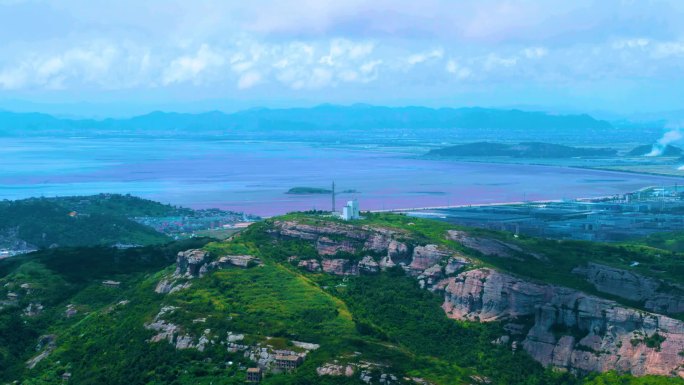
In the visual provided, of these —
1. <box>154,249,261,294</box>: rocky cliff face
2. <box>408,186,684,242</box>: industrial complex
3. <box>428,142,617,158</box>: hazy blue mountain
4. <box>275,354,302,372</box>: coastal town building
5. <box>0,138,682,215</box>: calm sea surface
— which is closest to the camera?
<box>275,354,302,372</box>: coastal town building

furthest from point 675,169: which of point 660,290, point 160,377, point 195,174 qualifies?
point 160,377

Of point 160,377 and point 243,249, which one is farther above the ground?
point 243,249

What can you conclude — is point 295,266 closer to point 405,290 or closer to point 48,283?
point 405,290

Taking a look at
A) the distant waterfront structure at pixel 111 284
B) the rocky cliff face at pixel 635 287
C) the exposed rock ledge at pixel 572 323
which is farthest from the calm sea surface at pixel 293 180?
the exposed rock ledge at pixel 572 323

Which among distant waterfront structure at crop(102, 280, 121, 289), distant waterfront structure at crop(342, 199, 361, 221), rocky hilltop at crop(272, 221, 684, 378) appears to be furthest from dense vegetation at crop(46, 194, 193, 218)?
rocky hilltop at crop(272, 221, 684, 378)

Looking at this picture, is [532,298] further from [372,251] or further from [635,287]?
[372,251]

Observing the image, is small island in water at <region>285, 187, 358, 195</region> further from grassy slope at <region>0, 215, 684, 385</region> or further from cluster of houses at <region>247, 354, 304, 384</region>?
cluster of houses at <region>247, 354, 304, 384</region>

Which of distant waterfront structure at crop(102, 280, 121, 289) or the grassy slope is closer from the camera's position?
the grassy slope

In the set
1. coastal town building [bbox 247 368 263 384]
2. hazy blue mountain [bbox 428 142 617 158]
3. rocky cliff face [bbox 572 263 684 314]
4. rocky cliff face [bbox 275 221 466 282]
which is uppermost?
hazy blue mountain [bbox 428 142 617 158]
